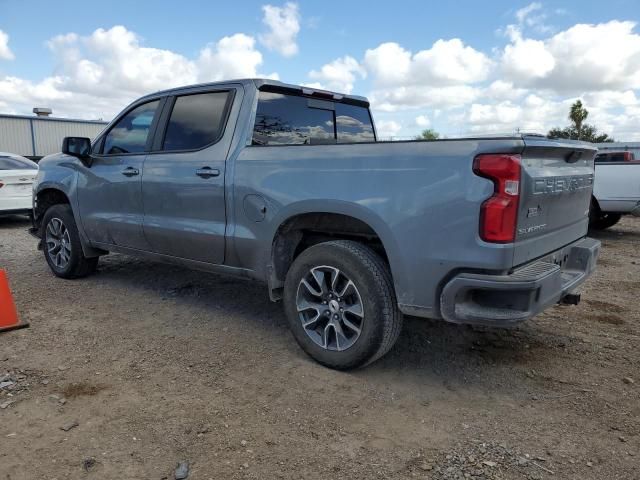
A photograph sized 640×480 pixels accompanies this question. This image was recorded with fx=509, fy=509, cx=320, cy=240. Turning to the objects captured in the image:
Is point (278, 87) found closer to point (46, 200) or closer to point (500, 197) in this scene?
point (500, 197)

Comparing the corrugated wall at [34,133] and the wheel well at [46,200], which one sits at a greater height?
the corrugated wall at [34,133]

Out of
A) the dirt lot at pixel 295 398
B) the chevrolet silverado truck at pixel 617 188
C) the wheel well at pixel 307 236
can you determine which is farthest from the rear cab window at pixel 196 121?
the chevrolet silverado truck at pixel 617 188

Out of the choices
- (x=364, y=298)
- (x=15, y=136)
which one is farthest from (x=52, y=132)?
(x=364, y=298)

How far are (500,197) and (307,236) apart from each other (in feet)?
5.32

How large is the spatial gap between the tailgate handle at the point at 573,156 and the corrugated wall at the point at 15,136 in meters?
27.1

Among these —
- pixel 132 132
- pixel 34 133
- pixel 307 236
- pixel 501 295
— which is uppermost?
pixel 34 133

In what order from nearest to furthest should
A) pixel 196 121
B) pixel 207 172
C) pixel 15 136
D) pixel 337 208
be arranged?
pixel 337 208 → pixel 207 172 → pixel 196 121 → pixel 15 136

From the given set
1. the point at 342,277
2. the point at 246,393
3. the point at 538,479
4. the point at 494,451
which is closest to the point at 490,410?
the point at 494,451

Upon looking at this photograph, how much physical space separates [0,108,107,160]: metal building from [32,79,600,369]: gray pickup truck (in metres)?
21.3

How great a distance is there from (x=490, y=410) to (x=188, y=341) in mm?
2280

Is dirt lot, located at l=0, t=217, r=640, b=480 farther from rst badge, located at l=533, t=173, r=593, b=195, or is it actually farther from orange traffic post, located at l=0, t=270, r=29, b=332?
rst badge, located at l=533, t=173, r=593, b=195

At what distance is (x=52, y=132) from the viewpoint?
26609 mm

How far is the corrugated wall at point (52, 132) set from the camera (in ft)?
84.8

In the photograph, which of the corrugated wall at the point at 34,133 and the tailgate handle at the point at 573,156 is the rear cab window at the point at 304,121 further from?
the corrugated wall at the point at 34,133
